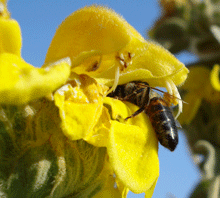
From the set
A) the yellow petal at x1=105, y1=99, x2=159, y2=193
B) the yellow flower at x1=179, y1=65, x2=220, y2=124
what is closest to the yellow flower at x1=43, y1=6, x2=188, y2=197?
the yellow petal at x1=105, y1=99, x2=159, y2=193

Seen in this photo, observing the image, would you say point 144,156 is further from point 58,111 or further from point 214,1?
point 214,1

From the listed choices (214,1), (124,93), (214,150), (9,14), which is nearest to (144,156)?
(124,93)

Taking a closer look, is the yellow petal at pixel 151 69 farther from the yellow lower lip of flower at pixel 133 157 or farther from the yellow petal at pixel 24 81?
the yellow petal at pixel 24 81

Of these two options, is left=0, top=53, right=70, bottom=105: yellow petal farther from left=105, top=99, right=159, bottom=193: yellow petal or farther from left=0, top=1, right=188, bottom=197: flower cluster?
left=105, top=99, right=159, bottom=193: yellow petal

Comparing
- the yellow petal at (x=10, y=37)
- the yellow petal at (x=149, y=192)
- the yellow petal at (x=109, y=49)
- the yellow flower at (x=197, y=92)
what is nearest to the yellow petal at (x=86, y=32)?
the yellow petal at (x=109, y=49)

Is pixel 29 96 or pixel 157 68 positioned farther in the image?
pixel 157 68
